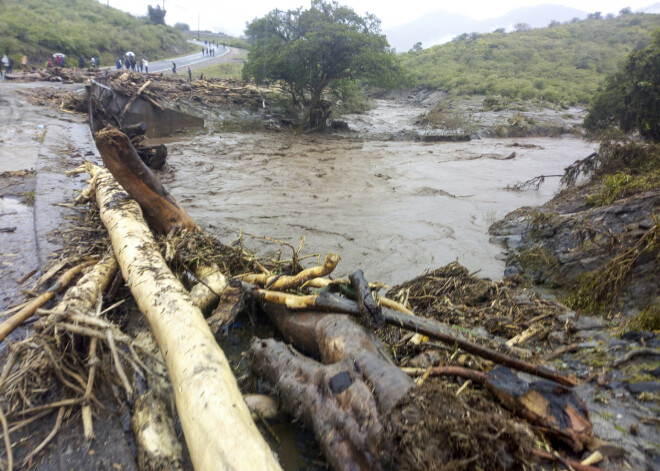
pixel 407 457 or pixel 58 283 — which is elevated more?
pixel 407 457

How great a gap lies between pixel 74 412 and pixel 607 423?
314 cm

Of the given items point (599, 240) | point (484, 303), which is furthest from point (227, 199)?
point (599, 240)

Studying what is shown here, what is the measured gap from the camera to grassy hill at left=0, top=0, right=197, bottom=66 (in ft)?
95.3

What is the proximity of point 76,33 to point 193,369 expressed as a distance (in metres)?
44.0

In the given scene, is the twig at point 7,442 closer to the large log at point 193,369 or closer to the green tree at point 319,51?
Result: the large log at point 193,369

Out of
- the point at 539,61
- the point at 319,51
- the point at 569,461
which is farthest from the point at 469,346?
the point at 539,61

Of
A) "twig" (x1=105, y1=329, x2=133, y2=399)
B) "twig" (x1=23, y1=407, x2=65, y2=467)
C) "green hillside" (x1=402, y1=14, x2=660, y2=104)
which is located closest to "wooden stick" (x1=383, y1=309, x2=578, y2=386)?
"twig" (x1=105, y1=329, x2=133, y2=399)

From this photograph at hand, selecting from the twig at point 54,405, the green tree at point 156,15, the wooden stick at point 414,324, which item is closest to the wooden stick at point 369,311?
the wooden stick at point 414,324

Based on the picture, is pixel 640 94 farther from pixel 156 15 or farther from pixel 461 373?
pixel 156 15

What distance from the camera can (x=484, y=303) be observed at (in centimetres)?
415

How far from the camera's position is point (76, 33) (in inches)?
1345

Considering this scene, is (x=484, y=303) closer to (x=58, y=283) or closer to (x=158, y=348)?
(x=158, y=348)

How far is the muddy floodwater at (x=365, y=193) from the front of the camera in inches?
268

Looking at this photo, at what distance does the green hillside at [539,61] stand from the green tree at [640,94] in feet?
67.3
